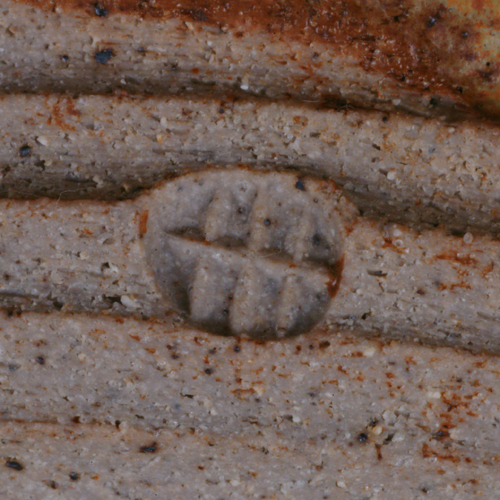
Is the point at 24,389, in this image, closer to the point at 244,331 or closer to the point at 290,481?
the point at 244,331

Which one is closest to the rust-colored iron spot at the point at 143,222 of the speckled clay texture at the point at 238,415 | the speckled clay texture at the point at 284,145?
the speckled clay texture at the point at 284,145

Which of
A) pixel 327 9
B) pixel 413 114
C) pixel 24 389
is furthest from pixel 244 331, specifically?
pixel 327 9

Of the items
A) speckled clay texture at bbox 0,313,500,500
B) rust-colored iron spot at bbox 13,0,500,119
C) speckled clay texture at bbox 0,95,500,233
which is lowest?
speckled clay texture at bbox 0,313,500,500

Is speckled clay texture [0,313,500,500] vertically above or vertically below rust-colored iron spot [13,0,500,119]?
below

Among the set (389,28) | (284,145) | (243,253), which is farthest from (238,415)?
(389,28)

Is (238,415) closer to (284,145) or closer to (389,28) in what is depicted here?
(284,145)

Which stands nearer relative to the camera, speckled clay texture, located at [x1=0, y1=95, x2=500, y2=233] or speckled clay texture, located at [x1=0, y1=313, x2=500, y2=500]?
speckled clay texture, located at [x1=0, y1=313, x2=500, y2=500]

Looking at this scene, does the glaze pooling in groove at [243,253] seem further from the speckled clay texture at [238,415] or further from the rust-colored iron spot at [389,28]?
the rust-colored iron spot at [389,28]

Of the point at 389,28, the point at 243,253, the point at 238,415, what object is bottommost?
the point at 238,415

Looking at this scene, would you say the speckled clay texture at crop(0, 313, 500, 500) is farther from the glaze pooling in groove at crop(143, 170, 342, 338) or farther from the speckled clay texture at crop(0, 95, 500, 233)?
the speckled clay texture at crop(0, 95, 500, 233)

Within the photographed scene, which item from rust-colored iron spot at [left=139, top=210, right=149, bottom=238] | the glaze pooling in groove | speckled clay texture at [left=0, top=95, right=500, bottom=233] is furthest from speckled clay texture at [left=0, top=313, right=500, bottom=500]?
speckled clay texture at [left=0, top=95, right=500, bottom=233]
